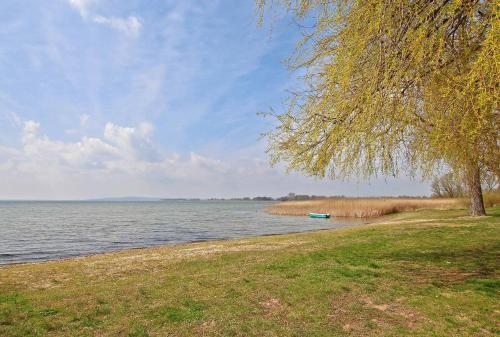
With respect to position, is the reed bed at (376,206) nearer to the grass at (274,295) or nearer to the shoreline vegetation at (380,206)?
the shoreline vegetation at (380,206)

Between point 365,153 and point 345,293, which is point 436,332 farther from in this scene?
point 365,153

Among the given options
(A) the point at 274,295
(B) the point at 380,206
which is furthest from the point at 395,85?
(B) the point at 380,206

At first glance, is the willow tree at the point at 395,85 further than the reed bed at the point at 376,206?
No

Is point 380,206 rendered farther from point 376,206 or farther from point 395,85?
point 395,85

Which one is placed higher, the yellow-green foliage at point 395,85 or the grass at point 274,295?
Answer: the yellow-green foliage at point 395,85

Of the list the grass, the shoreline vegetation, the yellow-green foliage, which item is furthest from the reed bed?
the yellow-green foliage

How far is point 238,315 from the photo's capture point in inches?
280

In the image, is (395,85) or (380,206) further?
(380,206)

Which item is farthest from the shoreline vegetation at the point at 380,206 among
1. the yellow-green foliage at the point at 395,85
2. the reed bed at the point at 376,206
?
the yellow-green foliage at the point at 395,85

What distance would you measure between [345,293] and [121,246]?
22.6 meters

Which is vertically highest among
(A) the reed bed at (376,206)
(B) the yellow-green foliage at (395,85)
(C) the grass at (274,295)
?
Result: (B) the yellow-green foliage at (395,85)

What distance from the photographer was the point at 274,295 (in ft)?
27.1

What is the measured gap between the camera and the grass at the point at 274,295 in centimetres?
654

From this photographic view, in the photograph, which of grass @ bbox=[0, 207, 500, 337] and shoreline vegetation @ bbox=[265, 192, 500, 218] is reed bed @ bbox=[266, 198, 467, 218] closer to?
shoreline vegetation @ bbox=[265, 192, 500, 218]
